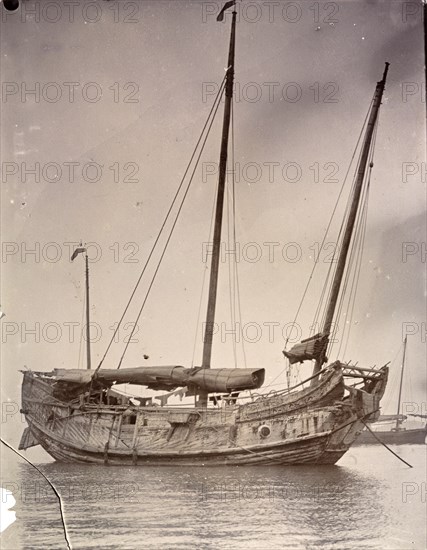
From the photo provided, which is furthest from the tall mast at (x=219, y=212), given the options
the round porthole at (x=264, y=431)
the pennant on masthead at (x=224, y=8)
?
the round porthole at (x=264, y=431)

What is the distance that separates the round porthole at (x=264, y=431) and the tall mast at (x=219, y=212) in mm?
302

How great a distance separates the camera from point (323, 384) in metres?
3.08

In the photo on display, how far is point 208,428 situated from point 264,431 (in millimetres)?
265

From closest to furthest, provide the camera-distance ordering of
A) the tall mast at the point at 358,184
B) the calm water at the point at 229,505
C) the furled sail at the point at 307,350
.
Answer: the calm water at the point at 229,505 < the furled sail at the point at 307,350 < the tall mast at the point at 358,184

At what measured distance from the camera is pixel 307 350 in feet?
10.1

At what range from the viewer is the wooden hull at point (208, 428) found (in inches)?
121

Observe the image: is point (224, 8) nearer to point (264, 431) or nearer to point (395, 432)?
point (264, 431)

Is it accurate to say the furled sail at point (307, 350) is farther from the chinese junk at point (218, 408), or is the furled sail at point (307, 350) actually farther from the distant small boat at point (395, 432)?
the distant small boat at point (395, 432)

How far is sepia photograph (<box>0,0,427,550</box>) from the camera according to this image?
10.1 ft

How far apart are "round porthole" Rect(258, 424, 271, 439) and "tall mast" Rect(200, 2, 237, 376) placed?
30 cm

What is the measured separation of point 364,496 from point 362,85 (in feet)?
6.27

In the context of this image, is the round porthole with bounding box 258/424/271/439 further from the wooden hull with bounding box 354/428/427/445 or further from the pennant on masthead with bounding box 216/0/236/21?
the pennant on masthead with bounding box 216/0/236/21

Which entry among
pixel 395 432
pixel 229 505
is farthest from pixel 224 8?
pixel 229 505

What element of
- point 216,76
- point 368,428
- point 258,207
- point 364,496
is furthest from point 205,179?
point 364,496
